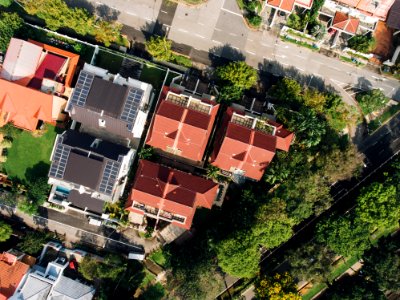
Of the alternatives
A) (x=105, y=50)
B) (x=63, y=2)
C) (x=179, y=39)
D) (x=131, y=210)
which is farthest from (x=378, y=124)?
(x=63, y=2)

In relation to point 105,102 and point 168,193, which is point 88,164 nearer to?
point 105,102

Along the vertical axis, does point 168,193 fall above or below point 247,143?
below

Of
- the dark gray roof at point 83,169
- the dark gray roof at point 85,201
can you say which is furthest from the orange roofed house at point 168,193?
the dark gray roof at point 83,169

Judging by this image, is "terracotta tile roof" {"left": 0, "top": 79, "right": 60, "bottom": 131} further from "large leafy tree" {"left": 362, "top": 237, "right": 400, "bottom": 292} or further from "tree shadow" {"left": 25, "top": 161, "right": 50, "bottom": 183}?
"large leafy tree" {"left": 362, "top": 237, "right": 400, "bottom": 292}

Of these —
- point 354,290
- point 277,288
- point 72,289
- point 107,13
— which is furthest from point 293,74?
point 72,289

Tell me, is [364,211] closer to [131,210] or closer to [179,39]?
[131,210]

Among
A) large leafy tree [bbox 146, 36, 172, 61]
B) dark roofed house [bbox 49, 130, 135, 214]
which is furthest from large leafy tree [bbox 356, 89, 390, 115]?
dark roofed house [bbox 49, 130, 135, 214]

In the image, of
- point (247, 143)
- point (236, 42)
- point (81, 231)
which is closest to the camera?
point (247, 143)

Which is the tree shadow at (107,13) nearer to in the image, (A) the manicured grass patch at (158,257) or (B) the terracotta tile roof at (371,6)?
(B) the terracotta tile roof at (371,6)
